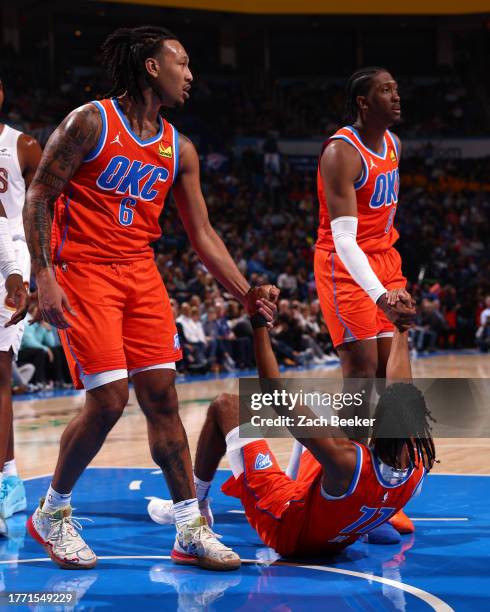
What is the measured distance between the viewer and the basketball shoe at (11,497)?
4.75m

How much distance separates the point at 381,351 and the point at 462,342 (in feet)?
53.2

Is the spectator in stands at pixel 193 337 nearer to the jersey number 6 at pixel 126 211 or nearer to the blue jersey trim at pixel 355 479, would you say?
the jersey number 6 at pixel 126 211

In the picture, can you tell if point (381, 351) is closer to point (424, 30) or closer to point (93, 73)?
point (93, 73)

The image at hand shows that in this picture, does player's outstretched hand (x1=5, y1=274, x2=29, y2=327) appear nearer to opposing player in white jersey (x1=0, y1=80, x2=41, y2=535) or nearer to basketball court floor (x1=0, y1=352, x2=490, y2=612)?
opposing player in white jersey (x1=0, y1=80, x2=41, y2=535)

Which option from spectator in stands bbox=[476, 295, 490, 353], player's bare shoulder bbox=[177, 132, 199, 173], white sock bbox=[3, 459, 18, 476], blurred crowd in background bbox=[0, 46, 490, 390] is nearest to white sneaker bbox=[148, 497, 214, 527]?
white sock bbox=[3, 459, 18, 476]

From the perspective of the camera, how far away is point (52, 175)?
148 inches

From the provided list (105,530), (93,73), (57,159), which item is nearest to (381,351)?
(105,530)

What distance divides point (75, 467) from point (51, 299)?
0.73 m

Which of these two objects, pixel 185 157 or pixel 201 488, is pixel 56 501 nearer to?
pixel 201 488

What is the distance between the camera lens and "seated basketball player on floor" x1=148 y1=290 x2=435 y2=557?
3.64 metres

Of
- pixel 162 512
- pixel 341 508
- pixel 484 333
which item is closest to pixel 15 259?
pixel 162 512

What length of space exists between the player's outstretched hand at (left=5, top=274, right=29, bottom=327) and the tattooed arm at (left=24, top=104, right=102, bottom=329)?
34 cm

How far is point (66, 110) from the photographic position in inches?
878

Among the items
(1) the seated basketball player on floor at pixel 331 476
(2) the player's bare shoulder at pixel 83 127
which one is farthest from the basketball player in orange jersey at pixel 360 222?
(2) the player's bare shoulder at pixel 83 127
